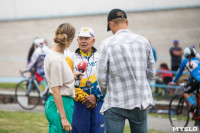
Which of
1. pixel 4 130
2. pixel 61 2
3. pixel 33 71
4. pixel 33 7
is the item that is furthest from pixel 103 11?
pixel 4 130

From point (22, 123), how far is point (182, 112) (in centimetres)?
377

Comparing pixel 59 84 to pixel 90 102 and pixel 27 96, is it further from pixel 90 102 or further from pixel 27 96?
pixel 27 96

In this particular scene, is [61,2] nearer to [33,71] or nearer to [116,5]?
[116,5]

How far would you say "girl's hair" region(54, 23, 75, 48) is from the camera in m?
4.29

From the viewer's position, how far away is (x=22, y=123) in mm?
8383

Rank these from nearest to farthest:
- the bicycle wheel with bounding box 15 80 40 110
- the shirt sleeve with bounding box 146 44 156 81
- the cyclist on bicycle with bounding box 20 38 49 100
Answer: the shirt sleeve with bounding box 146 44 156 81 < the cyclist on bicycle with bounding box 20 38 49 100 < the bicycle wheel with bounding box 15 80 40 110

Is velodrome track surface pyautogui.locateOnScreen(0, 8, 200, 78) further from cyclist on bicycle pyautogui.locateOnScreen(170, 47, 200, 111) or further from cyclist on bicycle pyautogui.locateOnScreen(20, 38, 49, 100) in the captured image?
cyclist on bicycle pyautogui.locateOnScreen(170, 47, 200, 111)

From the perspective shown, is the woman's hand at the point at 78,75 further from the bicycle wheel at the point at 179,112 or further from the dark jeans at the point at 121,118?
the bicycle wheel at the point at 179,112

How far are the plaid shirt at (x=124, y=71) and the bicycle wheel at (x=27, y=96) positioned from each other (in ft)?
25.0

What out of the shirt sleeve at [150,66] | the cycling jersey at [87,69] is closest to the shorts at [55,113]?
the cycling jersey at [87,69]

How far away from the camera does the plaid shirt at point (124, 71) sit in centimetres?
396

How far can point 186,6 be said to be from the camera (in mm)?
18781

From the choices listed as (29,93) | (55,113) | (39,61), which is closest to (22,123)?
(39,61)

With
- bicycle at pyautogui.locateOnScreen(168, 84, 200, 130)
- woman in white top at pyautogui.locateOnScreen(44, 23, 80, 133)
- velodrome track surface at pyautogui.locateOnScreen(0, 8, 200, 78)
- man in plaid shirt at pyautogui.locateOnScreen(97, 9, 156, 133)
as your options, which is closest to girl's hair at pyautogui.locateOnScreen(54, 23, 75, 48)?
woman in white top at pyautogui.locateOnScreen(44, 23, 80, 133)
